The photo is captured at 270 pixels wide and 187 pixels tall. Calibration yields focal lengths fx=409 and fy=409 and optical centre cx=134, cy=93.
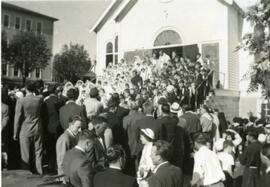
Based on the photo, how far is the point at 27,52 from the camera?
24.2 meters

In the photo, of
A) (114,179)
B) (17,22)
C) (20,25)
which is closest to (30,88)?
(114,179)

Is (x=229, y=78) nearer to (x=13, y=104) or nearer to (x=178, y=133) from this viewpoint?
(x=178, y=133)

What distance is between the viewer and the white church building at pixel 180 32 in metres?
12.1

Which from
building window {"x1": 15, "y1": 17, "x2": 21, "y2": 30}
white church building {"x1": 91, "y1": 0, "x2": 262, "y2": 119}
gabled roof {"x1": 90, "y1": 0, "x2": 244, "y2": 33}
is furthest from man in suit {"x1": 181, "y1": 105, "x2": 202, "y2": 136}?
building window {"x1": 15, "y1": 17, "x2": 21, "y2": 30}

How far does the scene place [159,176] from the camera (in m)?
2.96

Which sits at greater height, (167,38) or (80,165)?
(167,38)

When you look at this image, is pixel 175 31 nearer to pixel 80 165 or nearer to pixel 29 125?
pixel 29 125

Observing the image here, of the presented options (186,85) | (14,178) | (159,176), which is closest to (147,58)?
(186,85)

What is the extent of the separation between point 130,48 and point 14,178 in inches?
389

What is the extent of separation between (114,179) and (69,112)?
2553 mm

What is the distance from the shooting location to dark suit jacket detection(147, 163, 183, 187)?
2938 mm

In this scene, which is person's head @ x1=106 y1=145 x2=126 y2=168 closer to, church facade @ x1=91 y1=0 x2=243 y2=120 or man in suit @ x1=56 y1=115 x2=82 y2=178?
man in suit @ x1=56 y1=115 x2=82 y2=178

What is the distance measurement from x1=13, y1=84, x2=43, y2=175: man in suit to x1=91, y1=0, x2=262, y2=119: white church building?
21.0 ft

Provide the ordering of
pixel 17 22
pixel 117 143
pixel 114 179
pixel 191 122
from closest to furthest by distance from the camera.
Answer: pixel 114 179 → pixel 117 143 → pixel 191 122 → pixel 17 22
